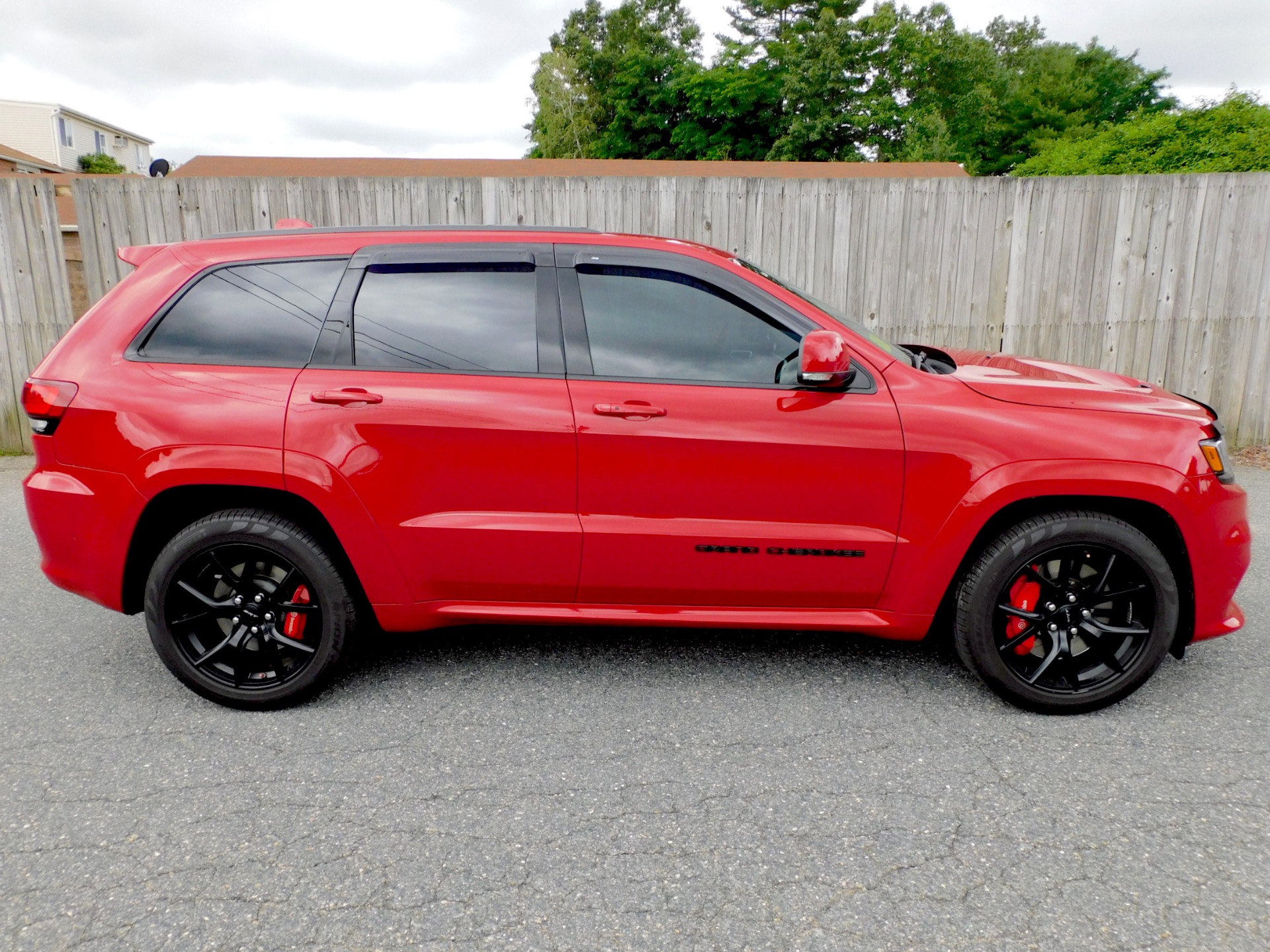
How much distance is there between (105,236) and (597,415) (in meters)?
5.96

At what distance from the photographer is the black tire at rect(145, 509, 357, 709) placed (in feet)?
10.1

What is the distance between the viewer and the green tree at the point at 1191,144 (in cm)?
1019

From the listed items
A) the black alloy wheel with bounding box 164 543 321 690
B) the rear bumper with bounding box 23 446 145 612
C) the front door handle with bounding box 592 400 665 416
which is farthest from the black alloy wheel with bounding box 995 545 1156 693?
the rear bumper with bounding box 23 446 145 612

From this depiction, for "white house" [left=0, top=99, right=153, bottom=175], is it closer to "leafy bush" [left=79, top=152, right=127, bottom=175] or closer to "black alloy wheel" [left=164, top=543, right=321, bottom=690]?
"leafy bush" [left=79, top=152, right=127, bottom=175]

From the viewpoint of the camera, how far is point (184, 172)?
22609mm

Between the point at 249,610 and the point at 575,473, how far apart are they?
134 cm

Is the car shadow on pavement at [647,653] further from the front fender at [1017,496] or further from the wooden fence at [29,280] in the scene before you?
the wooden fence at [29,280]

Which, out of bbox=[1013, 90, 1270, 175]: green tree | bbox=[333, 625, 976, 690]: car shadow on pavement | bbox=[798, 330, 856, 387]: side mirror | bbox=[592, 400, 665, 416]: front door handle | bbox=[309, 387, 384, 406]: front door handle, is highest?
bbox=[1013, 90, 1270, 175]: green tree

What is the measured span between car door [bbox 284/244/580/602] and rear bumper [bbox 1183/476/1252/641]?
7.35ft

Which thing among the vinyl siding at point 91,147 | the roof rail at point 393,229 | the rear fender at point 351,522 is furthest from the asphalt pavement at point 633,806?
the vinyl siding at point 91,147

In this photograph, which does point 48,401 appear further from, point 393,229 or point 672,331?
point 672,331

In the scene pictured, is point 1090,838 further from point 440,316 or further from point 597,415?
point 440,316

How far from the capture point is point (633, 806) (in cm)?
259

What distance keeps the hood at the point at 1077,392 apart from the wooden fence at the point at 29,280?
284 inches
